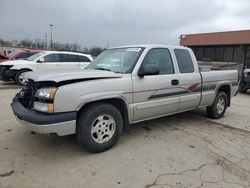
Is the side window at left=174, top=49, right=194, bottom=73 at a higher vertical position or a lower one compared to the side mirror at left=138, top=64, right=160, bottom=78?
higher

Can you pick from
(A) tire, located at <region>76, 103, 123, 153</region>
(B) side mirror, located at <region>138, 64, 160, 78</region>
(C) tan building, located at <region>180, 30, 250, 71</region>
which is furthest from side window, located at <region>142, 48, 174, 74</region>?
(C) tan building, located at <region>180, 30, 250, 71</region>

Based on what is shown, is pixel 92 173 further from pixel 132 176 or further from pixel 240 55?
pixel 240 55

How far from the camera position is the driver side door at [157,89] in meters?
4.19

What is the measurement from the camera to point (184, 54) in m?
5.29

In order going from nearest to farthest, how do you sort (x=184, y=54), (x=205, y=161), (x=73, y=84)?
(x=73, y=84)
(x=205, y=161)
(x=184, y=54)

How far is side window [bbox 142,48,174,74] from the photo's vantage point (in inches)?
178

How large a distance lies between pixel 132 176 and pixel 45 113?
1490mm

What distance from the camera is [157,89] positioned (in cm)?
442

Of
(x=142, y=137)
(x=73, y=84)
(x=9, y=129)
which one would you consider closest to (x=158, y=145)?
(x=142, y=137)

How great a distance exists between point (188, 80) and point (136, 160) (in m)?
2.29

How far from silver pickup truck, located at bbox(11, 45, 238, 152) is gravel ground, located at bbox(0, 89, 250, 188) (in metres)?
0.41

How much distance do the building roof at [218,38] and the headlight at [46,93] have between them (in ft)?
70.4

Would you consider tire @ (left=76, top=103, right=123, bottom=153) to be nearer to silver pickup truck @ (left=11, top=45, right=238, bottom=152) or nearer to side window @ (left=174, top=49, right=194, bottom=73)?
silver pickup truck @ (left=11, top=45, right=238, bottom=152)

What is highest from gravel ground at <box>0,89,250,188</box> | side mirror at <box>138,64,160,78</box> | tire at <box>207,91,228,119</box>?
side mirror at <box>138,64,160,78</box>
